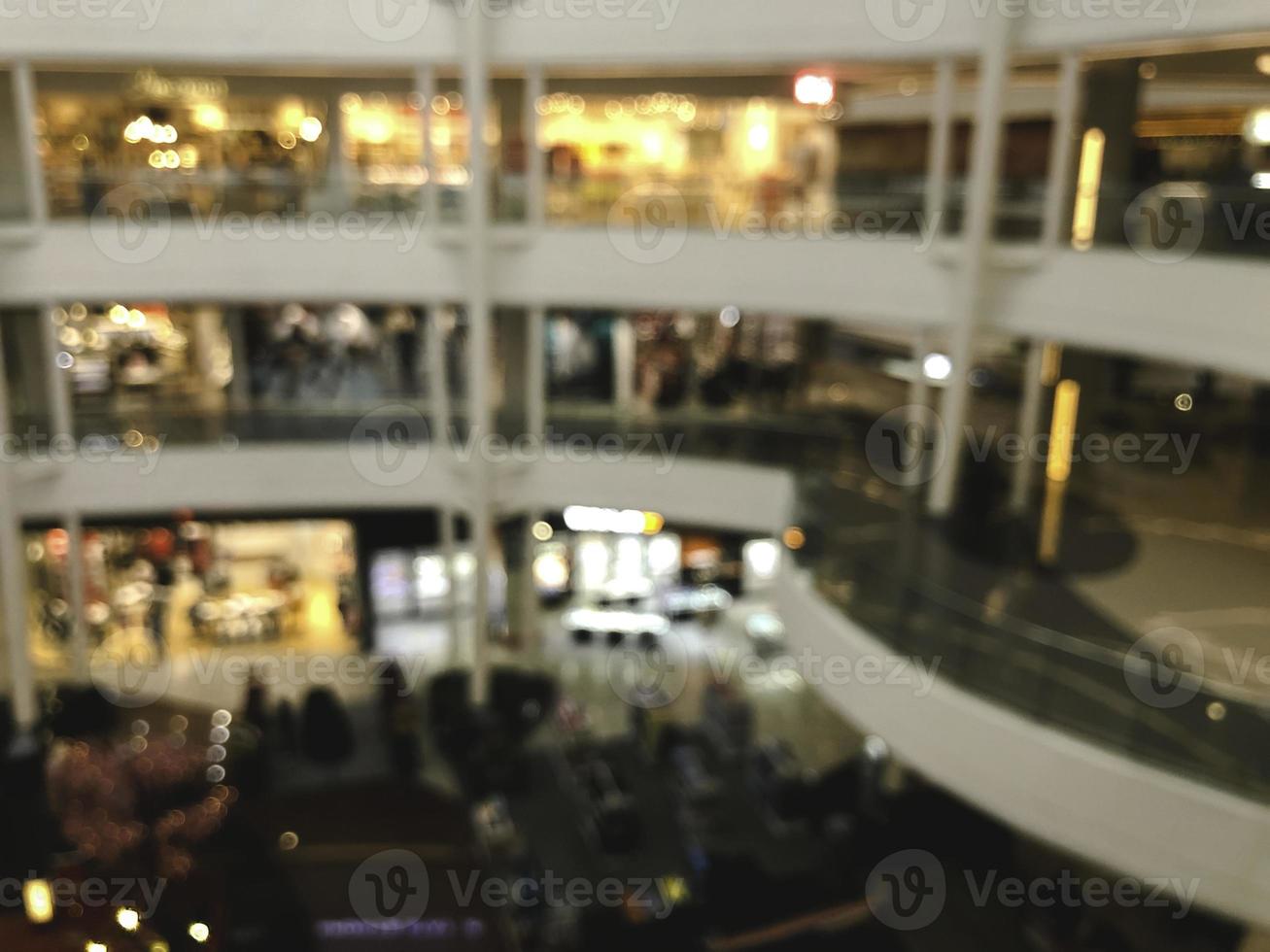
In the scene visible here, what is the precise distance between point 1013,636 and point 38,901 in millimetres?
8022

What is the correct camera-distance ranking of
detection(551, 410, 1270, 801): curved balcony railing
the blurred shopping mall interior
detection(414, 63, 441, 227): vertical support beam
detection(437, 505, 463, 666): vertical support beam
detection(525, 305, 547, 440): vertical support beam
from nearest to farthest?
1. detection(551, 410, 1270, 801): curved balcony railing
2. the blurred shopping mall interior
3. detection(414, 63, 441, 227): vertical support beam
4. detection(525, 305, 547, 440): vertical support beam
5. detection(437, 505, 463, 666): vertical support beam

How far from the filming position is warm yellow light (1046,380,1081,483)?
38.8ft

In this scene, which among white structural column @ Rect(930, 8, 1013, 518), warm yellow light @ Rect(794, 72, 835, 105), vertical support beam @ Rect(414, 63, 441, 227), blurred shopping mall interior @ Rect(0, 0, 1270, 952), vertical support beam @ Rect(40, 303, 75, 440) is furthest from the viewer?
warm yellow light @ Rect(794, 72, 835, 105)

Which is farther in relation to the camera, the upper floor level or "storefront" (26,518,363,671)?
"storefront" (26,518,363,671)

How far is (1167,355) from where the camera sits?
8016 mm

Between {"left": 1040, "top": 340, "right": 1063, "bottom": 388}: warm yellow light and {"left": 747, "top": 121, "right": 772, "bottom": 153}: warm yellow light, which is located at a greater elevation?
{"left": 747, "top": 121, "right": 772, "bottom": 153}: warm yellow light

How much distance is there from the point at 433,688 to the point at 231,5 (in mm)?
7837

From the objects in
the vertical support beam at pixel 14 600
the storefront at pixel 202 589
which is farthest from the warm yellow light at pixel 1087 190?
the vertical support beam at pixel 14 600

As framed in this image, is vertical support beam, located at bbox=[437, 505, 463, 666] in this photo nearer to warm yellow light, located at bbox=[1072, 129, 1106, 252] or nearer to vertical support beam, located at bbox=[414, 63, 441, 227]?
vertical support beam, located at bbox=[414, 63, 441, 227]

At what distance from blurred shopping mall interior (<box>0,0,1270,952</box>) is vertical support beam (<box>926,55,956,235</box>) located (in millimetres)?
47

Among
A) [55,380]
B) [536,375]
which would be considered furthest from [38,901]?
[536,375]

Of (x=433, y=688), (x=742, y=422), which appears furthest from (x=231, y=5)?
(x=433, y=688)

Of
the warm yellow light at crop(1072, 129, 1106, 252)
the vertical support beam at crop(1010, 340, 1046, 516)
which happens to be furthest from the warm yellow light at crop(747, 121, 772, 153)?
the vertical support beam at crop(1010, 340, 1046, 516)

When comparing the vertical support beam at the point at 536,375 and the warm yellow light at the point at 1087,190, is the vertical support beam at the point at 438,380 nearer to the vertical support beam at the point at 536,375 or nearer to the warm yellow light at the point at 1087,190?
the vertical support beam at the point at 536,375
